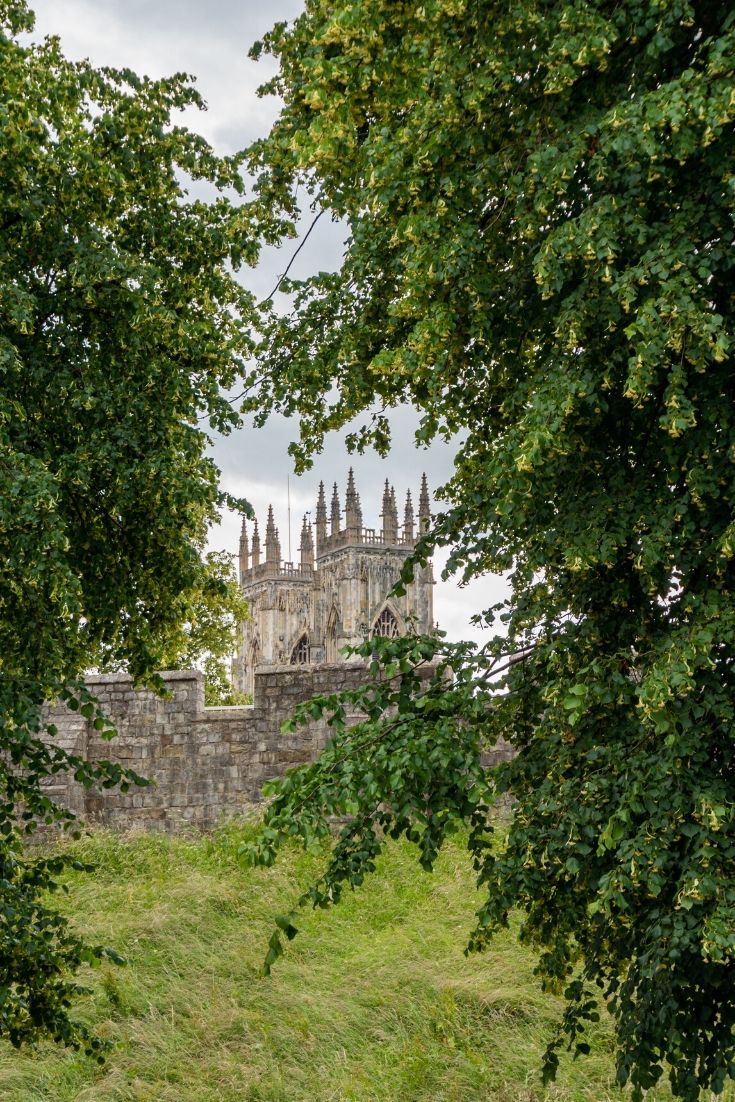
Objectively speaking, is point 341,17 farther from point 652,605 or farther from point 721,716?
point 721,716

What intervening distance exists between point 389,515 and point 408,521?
68.1 inches

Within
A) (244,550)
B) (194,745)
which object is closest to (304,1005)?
(194,745)

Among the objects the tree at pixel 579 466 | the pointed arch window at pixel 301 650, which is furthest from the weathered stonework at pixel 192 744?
the pointed arch window at pixel 301 650

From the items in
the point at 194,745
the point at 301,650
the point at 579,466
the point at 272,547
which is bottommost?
the point at 194,745

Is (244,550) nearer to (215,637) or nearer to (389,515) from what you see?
(389,515)

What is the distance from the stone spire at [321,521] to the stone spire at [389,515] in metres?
4.36

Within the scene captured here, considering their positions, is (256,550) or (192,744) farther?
(256,550)

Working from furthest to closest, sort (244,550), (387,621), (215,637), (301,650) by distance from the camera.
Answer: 1. (244,550)
2. (301,650)
3. (387,621)
4. (215,637)

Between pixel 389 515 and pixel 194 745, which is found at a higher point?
pixel 389 515

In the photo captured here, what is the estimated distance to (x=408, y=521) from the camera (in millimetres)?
82438

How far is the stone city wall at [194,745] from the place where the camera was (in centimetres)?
1627

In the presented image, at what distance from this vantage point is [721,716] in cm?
555

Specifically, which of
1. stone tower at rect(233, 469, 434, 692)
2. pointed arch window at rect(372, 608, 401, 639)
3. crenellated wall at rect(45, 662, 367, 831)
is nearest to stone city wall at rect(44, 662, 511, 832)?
crenellated wall at rect(45, 662, 367, 831)

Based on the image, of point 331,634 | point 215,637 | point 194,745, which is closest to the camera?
point 194,745
